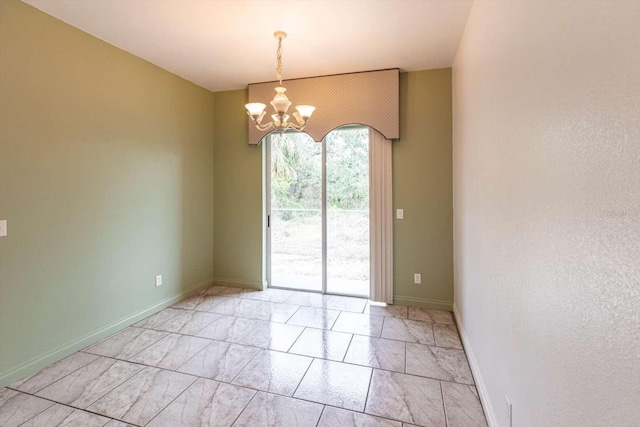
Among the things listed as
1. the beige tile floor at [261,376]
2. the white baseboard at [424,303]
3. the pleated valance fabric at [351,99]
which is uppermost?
the pleated valance fabric at [351,99]

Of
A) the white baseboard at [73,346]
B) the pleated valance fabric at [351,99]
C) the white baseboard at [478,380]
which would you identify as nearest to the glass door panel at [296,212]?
the pleated valance fabric at [351,99]

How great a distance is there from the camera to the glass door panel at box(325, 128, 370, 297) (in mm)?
3924

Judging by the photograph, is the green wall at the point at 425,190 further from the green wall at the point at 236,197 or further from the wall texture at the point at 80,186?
the wall texture at the point at 80,186

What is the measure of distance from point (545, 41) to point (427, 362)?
2322mm

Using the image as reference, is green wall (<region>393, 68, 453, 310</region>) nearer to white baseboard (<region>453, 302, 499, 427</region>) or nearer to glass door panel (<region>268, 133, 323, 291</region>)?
white baseboard (<region>453, 302, 499, 427</region>)

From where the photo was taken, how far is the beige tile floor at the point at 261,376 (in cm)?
191

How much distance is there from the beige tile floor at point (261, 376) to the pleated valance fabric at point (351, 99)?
2.25 metres

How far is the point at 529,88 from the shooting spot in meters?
1.21

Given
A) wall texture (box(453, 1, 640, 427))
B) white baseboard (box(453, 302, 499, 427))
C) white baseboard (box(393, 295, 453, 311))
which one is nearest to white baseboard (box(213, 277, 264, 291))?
white baseboard (box(393, 295, 453, 311))

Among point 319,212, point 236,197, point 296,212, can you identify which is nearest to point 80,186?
point 236,197

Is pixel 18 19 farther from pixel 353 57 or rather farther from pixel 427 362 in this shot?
pixel 427 362

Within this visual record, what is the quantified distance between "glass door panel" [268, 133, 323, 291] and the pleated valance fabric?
45 centimetres

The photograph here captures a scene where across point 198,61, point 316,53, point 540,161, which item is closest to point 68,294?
point 198,61

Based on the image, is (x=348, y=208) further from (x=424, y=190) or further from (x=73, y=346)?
(x=73, y=346)
